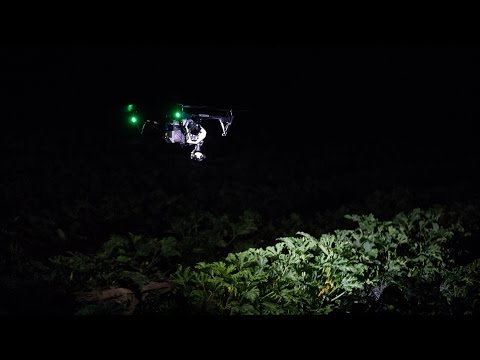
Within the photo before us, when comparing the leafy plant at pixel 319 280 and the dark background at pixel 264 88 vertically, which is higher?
the dark background at pixel 264 88

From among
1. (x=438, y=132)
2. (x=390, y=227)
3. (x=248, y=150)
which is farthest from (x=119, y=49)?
(x=390, y=227)

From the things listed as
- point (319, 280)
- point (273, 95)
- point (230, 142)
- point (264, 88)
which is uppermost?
point (264, 88)

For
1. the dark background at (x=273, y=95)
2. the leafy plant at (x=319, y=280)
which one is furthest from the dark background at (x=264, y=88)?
the leafy plant at (x=319, y=280)

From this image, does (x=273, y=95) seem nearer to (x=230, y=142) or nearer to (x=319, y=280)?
(x=230, y=142)

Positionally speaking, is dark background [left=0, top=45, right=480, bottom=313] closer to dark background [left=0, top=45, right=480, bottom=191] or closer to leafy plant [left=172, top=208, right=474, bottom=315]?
dark background [left=0, top=45, right=480, bottom=191]

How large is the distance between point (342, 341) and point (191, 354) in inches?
55.7

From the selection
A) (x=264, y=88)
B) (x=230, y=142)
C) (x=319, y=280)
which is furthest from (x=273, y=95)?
(x=319, y=280)

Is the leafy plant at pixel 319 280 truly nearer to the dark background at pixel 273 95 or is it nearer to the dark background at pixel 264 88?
the dark background at pixel 273 95

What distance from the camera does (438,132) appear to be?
2544cm

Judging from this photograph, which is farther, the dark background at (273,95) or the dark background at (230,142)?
the dark background at (273,95)

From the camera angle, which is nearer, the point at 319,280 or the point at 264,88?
the point at 319,280

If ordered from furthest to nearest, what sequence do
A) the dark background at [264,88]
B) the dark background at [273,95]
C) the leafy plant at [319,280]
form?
the dark background at [264,88], the dark background at [273,95], the leafy plant at [319,280]

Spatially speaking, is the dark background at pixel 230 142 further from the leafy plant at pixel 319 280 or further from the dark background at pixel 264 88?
the leafy plant at pixel 319 280

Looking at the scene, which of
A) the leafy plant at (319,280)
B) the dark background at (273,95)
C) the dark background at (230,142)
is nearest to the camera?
the leafy plant at (319,280)
